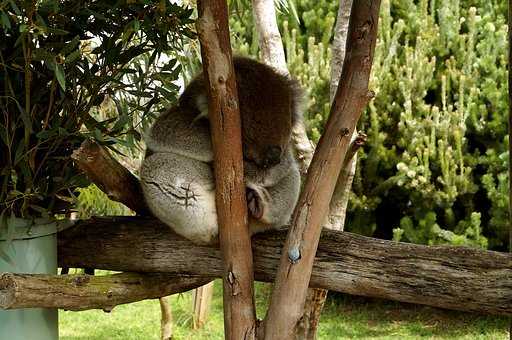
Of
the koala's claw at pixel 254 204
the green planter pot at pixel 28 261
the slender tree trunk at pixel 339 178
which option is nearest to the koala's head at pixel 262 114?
the koala's claw at pixel 254 204

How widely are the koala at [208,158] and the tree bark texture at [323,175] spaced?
0.77 ft

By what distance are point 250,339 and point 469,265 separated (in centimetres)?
56

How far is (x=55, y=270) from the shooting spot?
2.06m

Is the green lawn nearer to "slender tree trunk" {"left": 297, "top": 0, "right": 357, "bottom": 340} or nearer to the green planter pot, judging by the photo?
"slender tree trunk" {"left": 297, "top": 0, "right": 357, "bottom": 340}

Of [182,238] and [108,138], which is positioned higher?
[108,138]

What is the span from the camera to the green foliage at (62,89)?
5.68 ft

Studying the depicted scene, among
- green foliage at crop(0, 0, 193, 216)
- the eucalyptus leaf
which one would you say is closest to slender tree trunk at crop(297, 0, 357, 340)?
green foliage at crop(0, 0, 193, 216)

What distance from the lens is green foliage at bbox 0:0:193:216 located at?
1.73 m

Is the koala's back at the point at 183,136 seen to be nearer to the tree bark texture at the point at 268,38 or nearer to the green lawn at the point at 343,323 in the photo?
the tree bark texture at the point at 268,38

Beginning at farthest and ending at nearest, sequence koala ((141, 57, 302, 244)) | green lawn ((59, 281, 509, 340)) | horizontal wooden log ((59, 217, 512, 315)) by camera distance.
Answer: green lawn ((59, 281, 509, 340)) → koala ((141, 57, 302, 244)) → horizontal wooden log ((59, 217, 512, 315))


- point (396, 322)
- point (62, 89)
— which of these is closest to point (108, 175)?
point (62, 89)

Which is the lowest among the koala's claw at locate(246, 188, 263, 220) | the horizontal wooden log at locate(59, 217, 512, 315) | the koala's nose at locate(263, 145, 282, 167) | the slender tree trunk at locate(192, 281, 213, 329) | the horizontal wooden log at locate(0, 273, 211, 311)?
the slender tree trunk at locate(192, 281, 213, 329)

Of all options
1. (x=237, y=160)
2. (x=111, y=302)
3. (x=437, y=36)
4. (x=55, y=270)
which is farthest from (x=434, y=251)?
(x=437, y=36)

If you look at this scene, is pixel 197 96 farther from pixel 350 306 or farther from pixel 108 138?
pixel 350 306
